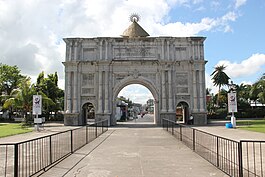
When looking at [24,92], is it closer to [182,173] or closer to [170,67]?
[170,67]

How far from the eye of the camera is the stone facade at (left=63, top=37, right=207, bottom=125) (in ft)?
107

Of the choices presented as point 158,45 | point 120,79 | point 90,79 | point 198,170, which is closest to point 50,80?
point 90,79

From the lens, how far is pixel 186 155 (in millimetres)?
10328

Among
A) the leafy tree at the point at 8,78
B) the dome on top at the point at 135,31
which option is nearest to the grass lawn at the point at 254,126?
the dome on top at the point at 135,31

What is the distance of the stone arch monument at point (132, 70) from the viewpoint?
107 feet

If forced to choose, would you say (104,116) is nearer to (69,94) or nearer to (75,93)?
(75,93)

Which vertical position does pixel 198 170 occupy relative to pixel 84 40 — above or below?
below

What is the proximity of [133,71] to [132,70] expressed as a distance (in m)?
0.20

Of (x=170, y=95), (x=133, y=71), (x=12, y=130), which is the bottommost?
(x=12, y=130)

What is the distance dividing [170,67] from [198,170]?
2565cm

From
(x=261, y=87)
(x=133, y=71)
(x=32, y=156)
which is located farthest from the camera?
(x=261, y=87)

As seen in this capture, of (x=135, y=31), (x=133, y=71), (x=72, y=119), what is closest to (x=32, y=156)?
(x=72, y=119)

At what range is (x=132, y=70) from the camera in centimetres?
3316

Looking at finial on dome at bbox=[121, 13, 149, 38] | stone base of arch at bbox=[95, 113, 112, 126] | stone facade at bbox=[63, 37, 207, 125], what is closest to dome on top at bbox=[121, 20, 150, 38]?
finial on dome at bbox=[121, 13, 149, 38]
